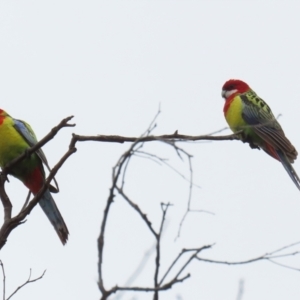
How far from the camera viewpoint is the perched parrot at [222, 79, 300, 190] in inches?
278

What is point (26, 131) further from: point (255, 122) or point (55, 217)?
point (255, 122)

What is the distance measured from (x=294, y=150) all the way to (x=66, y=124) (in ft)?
12.1

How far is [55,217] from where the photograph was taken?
17.9ft

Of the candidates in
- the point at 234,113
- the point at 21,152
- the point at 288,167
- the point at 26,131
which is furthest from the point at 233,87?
the point at 21,152

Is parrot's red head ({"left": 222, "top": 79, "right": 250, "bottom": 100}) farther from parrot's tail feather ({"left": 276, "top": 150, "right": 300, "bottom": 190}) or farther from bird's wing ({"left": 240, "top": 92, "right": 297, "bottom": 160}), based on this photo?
parrot's tail feather ({"left": 276, "top": 150, "right": 300, "bottom": 190})

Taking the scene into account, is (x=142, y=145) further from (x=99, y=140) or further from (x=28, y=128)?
(x=28, y=128)

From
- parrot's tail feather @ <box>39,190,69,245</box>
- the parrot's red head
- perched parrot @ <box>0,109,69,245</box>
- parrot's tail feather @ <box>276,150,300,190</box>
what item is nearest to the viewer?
parrot's tail feather @ <box>39,190,69,245</box>

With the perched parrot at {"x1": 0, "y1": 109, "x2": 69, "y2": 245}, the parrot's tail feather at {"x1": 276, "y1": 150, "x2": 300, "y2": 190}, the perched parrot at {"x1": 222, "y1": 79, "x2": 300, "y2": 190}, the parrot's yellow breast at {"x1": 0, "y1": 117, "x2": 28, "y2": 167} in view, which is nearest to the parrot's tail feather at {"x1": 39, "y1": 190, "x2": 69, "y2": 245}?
the perched parrot at {"x1": 0, "y1": 109, "x2": 69, "y2": 245}

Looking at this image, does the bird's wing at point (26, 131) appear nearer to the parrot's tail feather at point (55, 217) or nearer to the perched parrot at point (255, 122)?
the parrot's tail feather at point (55, 217)

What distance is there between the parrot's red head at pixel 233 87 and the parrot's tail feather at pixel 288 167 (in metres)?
1.52

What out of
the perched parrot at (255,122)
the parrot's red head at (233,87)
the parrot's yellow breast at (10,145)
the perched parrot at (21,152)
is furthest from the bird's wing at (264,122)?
the parrot's yellow breast at (10,145)

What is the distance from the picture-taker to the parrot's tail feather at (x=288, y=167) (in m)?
6.58

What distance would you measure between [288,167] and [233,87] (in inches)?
77.8

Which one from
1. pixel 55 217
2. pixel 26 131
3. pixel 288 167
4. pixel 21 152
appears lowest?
pixel 55 217
